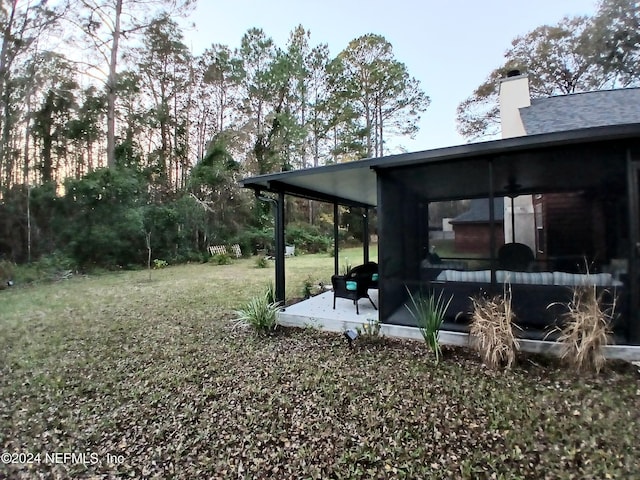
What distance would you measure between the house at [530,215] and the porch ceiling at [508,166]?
0.01 metres

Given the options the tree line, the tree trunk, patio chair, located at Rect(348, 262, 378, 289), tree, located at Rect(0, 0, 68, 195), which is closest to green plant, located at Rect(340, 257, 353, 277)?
patio chair, located at Rect(348, 262, 378, 289)

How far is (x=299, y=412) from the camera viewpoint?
8.94 feet

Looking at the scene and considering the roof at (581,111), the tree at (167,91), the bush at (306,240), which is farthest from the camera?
the bush at (306,240)

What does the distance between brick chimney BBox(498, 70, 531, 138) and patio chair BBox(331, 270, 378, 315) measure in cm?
634

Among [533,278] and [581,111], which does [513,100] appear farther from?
[533,278]

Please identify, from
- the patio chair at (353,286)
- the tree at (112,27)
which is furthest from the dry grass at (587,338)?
the tree at (112,27)

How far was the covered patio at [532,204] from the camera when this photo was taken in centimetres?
334

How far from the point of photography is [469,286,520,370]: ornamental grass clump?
3.30 m

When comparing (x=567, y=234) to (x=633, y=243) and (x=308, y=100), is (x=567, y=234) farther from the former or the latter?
(x=308, y=100)

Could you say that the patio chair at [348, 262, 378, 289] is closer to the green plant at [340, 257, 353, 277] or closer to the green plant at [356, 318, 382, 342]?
the green plant at [340, 257, 353, 277]

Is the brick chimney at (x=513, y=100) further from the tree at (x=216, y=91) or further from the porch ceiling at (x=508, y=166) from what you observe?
the tree at (x=216, y=91)

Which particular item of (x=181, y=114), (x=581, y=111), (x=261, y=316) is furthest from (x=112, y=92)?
(x=581, y=111)

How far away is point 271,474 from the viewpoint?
2072 mm

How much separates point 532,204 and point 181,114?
60.3 ft
